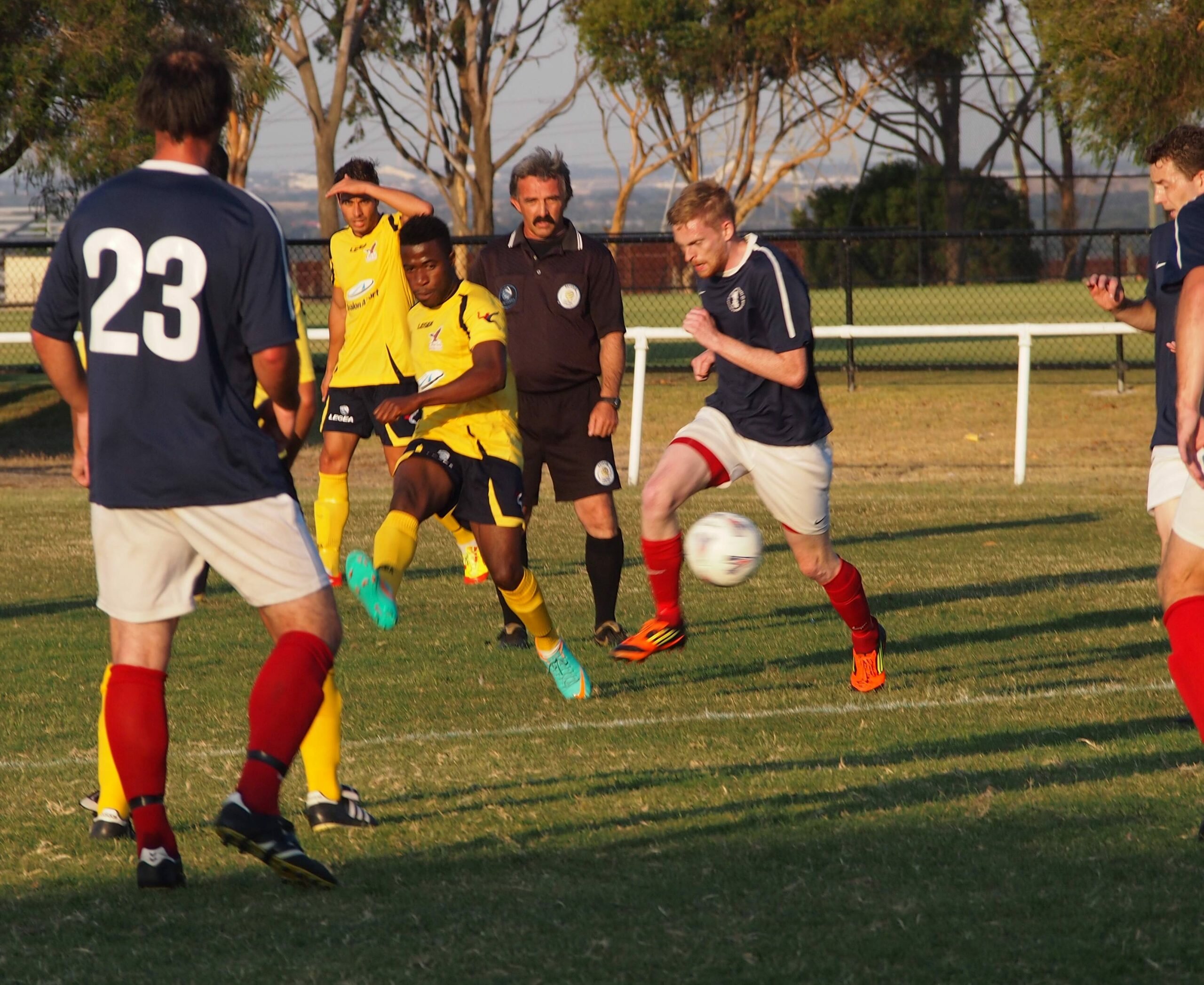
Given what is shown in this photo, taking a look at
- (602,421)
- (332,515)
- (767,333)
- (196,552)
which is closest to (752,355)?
(767,333)

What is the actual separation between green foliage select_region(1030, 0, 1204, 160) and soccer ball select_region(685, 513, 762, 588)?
53.0 ft

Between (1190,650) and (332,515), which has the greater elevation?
(1190,650)

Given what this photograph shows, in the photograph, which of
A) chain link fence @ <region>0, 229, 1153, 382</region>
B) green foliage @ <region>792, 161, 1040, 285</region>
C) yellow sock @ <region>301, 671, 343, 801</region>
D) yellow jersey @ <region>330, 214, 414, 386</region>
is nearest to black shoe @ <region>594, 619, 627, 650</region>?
yellow jersey @ <region>330, 214, 414, 386</region>

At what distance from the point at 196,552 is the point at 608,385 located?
3942 millimetres

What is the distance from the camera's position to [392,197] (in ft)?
25.3

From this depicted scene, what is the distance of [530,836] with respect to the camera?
456cm

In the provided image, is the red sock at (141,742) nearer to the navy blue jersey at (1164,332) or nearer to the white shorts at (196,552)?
the white shorts at (196,552)

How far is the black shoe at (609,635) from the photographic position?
7633 millimetres

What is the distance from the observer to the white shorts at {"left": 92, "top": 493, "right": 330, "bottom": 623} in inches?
154

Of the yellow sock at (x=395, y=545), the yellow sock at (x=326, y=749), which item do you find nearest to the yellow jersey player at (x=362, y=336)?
the yellow sock at (x=395, y=545)

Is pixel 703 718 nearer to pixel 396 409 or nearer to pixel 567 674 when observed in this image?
pixel 567 674

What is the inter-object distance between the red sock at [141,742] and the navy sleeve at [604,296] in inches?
165

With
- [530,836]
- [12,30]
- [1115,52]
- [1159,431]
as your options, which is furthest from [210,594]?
[1115,52]

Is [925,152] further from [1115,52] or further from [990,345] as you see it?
[1115,52]
